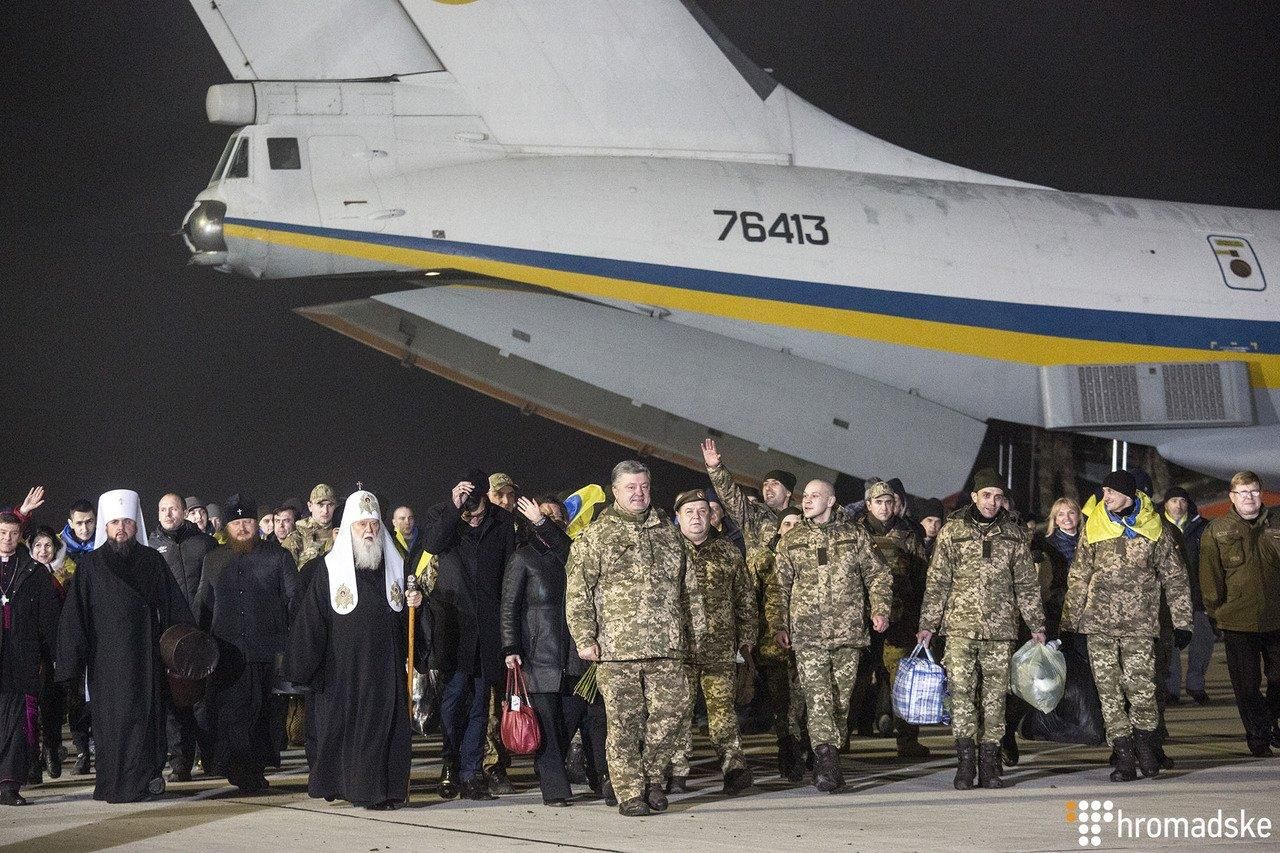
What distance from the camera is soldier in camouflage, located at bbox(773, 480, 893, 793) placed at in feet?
25.5

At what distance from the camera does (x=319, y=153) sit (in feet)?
44.5

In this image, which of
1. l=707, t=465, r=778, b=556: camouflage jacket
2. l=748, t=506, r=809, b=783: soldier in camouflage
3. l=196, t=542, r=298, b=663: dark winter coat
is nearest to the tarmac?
l=748, t=506, r=809, b=783: soldier in camouflage

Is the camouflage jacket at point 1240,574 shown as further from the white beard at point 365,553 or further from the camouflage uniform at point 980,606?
the white beard at point 365,553

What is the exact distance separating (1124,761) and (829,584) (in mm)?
1829

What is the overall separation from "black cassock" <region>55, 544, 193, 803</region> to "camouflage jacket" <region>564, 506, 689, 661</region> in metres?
2.34

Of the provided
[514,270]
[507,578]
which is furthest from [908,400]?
[507,578]

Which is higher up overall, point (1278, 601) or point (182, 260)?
point (182, 260)

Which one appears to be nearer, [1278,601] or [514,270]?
[1278,601]

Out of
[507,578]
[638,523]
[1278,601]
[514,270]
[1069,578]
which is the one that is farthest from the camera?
[514,270]

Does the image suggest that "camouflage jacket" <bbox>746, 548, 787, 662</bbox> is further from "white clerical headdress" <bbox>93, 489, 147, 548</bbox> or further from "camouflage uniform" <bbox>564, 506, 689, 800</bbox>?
"white clerical headdress" <bbox>93, 489, 147, 548</bbox>

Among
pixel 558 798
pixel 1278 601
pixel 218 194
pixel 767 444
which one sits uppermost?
pixel 218 194

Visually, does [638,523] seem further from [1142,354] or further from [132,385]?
[132,385]

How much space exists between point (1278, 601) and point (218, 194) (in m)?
9.46

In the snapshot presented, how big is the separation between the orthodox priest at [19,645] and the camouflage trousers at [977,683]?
4944 mm
